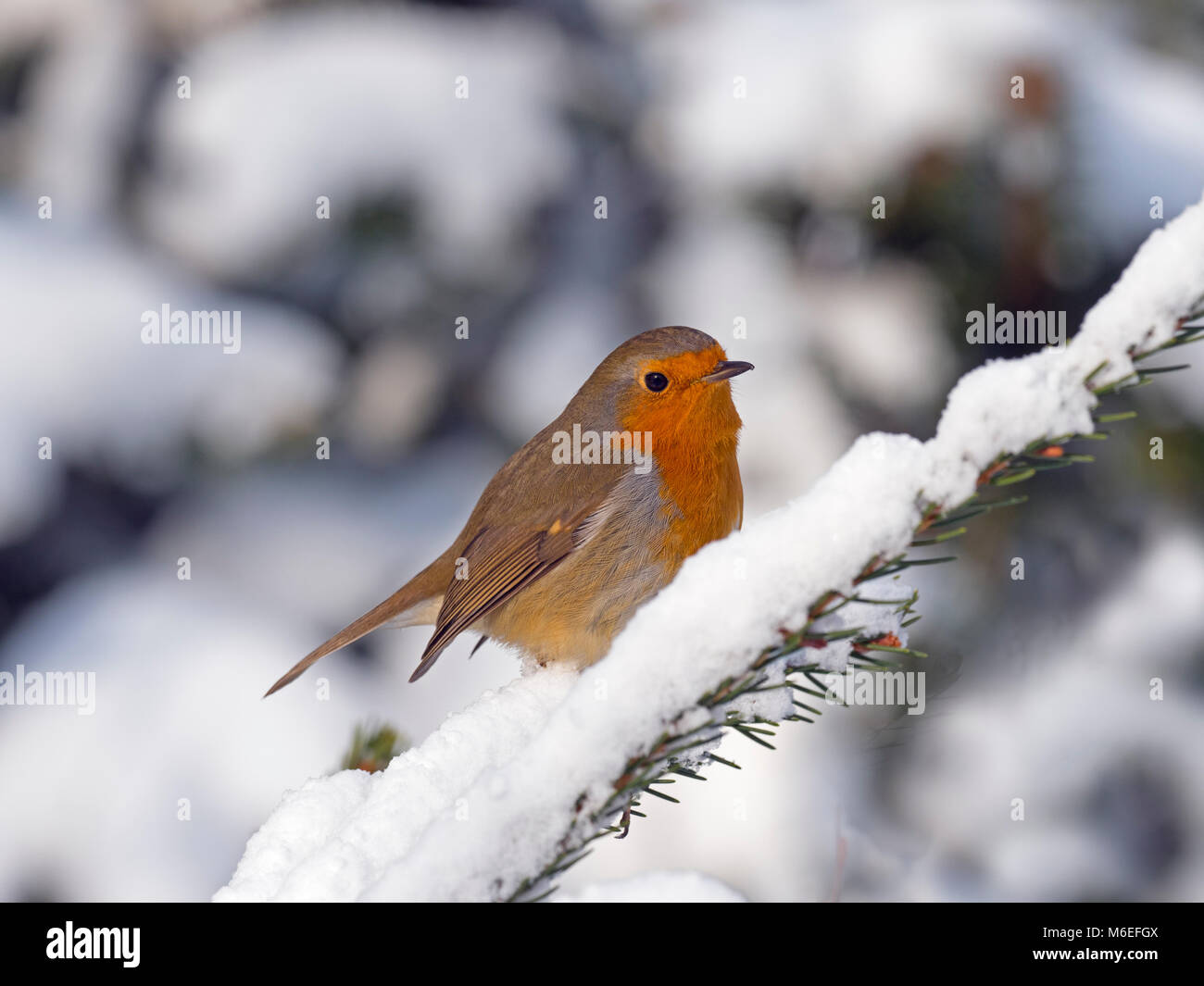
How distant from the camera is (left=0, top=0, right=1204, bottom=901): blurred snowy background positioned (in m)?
2.87

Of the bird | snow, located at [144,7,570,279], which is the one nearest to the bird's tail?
the bird

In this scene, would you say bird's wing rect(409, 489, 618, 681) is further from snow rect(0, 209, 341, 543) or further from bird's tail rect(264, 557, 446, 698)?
snow rect(0, 209, 341, 543)

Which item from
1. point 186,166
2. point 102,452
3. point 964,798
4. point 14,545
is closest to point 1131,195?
point 964,798

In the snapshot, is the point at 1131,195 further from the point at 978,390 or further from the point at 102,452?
the point at 102,452

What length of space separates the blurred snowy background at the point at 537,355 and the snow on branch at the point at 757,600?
1.75 metres

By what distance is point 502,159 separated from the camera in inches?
124

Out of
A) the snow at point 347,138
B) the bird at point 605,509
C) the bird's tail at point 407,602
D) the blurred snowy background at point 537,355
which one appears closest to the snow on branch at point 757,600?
the bird at point 605,509

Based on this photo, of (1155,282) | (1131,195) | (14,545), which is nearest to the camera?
(1155,282)

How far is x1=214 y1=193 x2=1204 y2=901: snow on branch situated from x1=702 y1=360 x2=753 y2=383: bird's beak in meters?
1.12

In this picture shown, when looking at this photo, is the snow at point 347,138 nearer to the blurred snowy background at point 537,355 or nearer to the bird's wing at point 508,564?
the blurred snowy background at point 537,355

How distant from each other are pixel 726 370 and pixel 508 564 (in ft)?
2.32

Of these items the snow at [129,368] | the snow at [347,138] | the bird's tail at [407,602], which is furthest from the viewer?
the snow at [129,368]

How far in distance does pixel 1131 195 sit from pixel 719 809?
2.18 metres

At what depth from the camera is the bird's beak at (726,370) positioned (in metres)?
2.32
